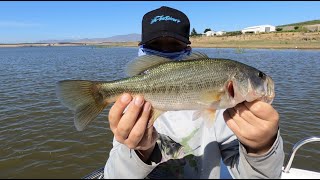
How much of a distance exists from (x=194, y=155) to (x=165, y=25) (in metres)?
1.58

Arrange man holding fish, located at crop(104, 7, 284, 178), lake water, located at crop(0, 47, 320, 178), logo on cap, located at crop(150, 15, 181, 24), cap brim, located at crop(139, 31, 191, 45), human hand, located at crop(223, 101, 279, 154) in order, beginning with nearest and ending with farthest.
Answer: human hand, located at crop(223, 101, 279, 154), man holding fish, located at crop(104, 7, 284, 178), cap brim, located at crop(139, 31, 191, 45), logo on cap, located at crop(150, 15, 181, 24), lake water, located at crop(0, 47, 320, 178)

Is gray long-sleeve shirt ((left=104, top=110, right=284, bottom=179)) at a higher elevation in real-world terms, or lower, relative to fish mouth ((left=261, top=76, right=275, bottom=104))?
lower

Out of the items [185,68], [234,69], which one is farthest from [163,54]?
[234,69]

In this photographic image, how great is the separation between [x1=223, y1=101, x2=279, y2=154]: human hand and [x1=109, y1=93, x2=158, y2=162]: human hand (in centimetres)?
72

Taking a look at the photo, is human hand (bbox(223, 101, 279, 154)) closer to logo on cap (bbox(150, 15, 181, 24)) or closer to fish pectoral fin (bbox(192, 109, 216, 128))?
fish pectoral fin (bbox(192, 109, 216, 128))

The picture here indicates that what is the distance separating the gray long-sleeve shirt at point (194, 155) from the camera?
8.70 feet

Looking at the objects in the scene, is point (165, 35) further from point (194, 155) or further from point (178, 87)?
point (194, 155)

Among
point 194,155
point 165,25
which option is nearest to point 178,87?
point 194,155

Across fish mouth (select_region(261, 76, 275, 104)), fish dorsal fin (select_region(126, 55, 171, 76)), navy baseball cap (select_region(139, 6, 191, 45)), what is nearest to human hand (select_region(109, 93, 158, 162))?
fish dorsal fin (select_region(126, 55, 171, 76))

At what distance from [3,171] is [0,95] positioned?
31.8 feet

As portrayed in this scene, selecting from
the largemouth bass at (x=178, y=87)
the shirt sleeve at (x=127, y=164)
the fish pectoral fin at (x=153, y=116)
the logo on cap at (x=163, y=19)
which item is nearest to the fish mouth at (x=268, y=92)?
the largemouth bass at (x=178, y=87)

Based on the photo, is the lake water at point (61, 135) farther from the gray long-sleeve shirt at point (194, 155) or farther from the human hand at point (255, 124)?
the human hand at point (255, 124)

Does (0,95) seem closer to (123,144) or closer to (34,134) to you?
(34,134)

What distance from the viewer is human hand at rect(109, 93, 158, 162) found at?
8.59ft
